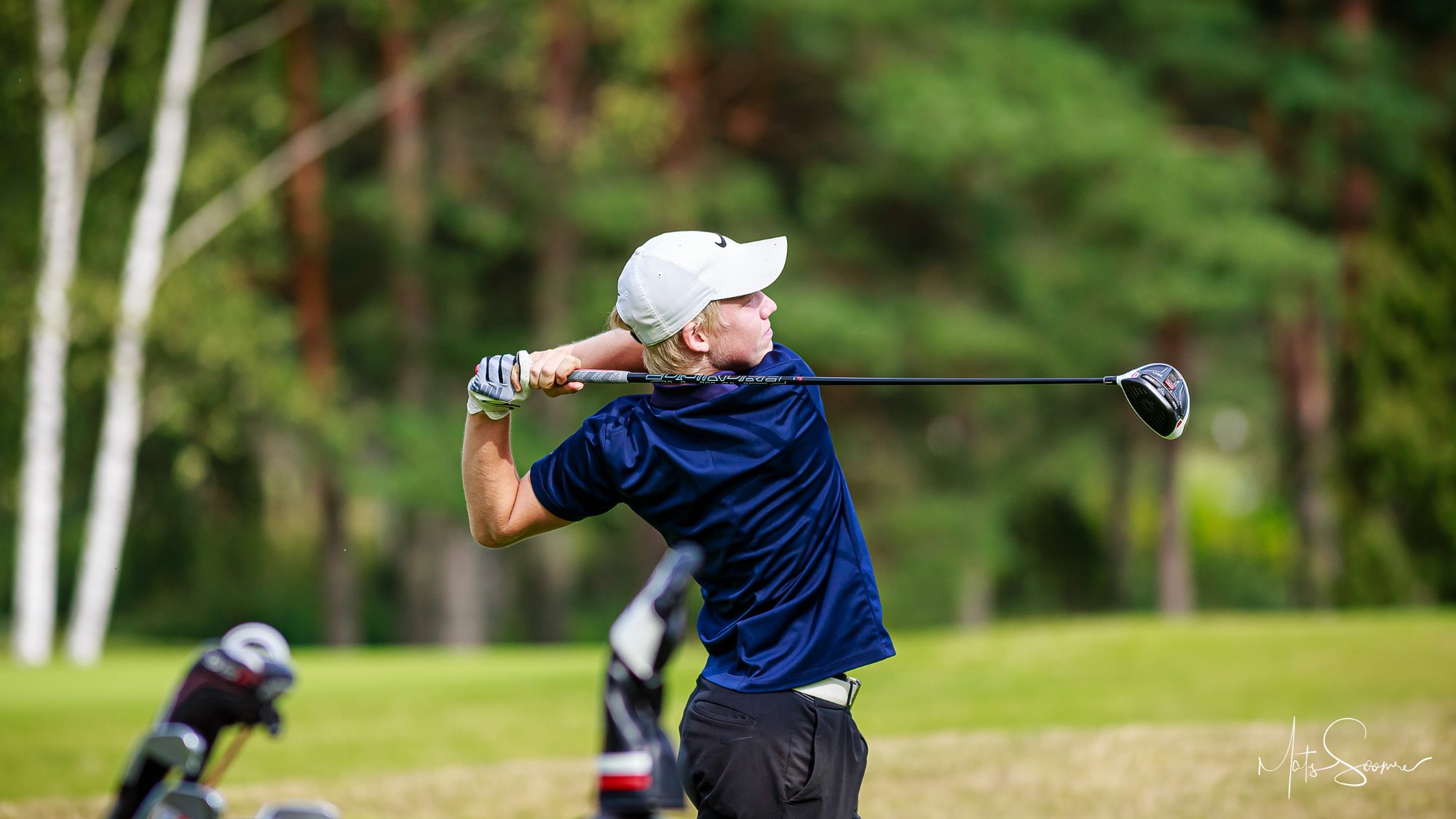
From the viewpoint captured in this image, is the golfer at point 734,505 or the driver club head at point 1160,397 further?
the driver club head at point 1160,397

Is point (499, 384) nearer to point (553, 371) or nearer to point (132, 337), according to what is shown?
point (553, 371)

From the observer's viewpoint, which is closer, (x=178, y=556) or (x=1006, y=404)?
(x=1006, y=404)

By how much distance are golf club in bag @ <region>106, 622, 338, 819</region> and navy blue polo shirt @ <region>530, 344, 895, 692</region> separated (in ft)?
2.48

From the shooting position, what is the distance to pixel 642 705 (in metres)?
2.21

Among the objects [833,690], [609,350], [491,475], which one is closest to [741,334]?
[609,350]

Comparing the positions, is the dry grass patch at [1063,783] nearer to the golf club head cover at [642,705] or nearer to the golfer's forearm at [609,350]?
the golfer's forearm at [609,350]

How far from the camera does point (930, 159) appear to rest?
768 inches

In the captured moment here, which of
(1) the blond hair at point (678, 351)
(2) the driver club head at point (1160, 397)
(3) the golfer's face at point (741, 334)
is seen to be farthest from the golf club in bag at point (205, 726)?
(2) the driver club head at point (1160, 397)

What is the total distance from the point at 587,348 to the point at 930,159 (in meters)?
16.4

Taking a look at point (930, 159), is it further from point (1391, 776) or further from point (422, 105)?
point (1391, 776)

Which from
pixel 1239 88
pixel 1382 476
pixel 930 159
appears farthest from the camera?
pixel 1239 88

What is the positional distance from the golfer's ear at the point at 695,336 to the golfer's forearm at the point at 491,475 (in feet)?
1.37

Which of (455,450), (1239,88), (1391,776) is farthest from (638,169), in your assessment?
(1391,776)

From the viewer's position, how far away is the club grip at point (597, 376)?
3.23 meters
